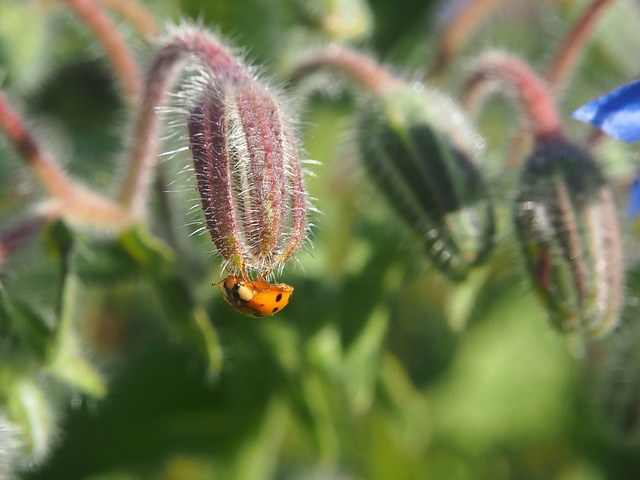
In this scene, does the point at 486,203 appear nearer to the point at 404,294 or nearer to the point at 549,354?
the point at 404,294

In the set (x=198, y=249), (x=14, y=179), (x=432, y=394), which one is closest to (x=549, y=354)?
(x=432, y=394)

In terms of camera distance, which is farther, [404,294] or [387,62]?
[404,294]

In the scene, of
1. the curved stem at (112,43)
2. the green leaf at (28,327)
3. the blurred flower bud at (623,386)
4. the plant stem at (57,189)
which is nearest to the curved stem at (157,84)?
the plant stem at (57,189)

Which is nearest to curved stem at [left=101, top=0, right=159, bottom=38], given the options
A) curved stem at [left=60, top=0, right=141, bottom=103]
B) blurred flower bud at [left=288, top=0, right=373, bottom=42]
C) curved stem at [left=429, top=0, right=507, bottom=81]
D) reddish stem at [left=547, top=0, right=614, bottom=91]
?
curved stem at [left=60, top=0, right=141, bottom=103]

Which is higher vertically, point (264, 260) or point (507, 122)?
point (264, 260)

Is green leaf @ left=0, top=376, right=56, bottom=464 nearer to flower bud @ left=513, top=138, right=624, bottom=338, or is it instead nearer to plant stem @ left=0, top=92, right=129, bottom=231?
plant stem @ left=0, top=92, right=129, bottom=231
